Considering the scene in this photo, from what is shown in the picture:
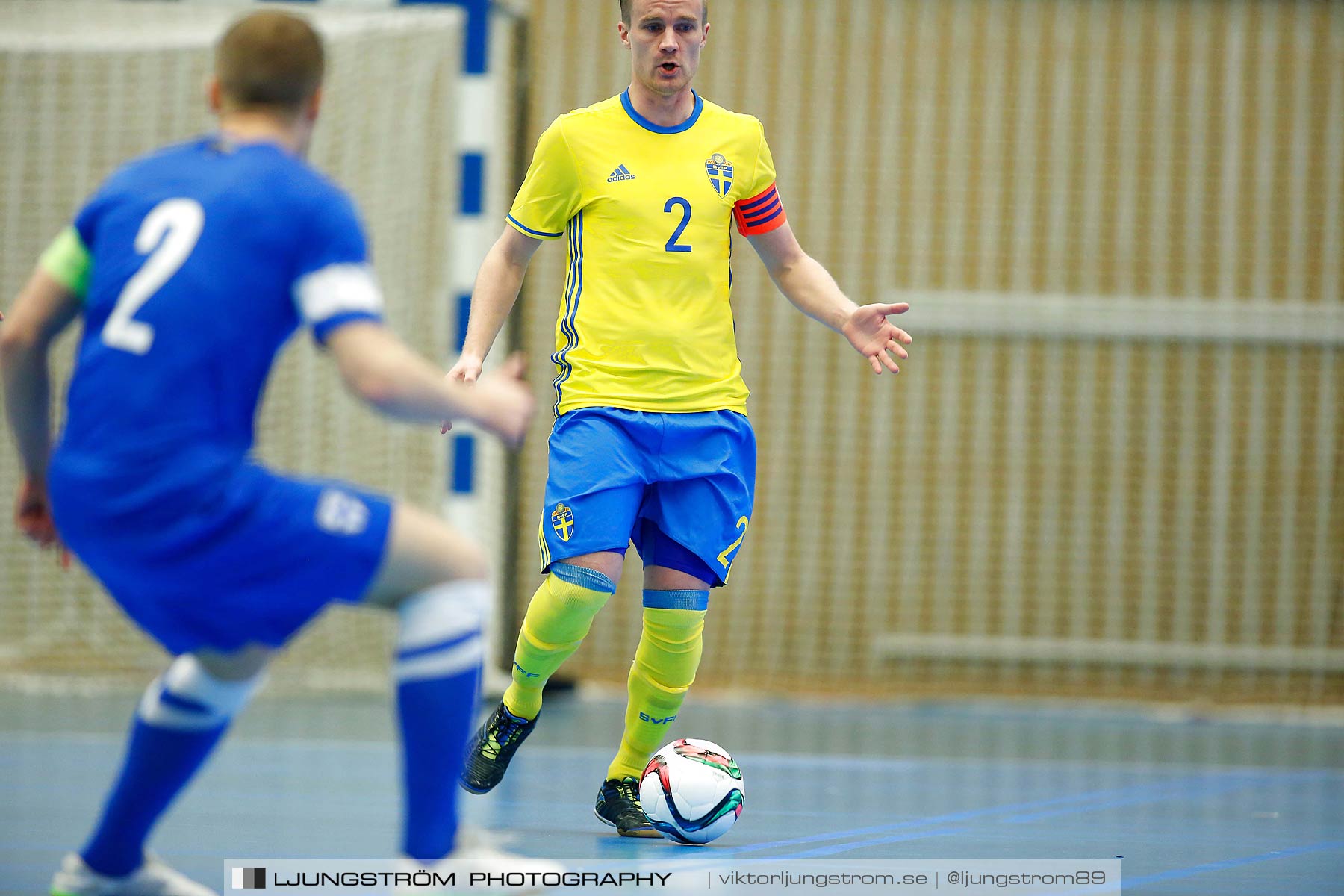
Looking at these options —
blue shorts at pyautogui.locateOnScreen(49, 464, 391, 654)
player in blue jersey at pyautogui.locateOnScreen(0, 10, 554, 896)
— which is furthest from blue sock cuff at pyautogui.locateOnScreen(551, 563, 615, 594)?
blue shorts at pyautogui.locateOnScreen(49, 464, 391, 654)

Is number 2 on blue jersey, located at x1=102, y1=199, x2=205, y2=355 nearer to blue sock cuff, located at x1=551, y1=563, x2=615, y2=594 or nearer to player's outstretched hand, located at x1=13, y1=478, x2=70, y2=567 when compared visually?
player's outstretched hand, located at x1=13, y1=478, x2=70, y2=567

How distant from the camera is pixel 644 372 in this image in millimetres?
3879

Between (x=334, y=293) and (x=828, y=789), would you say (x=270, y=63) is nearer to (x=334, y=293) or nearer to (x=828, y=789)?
(x=334, y=293)

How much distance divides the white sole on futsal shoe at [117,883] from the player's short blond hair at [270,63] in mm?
1260

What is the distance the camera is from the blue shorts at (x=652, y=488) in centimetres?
378

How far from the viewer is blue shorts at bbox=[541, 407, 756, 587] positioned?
378 cm

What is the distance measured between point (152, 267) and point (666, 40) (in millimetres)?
1841

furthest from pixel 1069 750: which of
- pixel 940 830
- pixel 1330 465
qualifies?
pixel 1330 465

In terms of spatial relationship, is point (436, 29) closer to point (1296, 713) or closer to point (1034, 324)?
point (1034, 324)

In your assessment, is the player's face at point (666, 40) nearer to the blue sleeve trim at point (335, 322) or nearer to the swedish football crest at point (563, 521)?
the swedish football crest at point (563, 521)

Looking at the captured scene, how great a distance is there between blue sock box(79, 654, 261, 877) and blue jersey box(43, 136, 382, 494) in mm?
442

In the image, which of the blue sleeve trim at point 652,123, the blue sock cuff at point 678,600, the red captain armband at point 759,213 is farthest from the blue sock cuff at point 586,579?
the blue sleeve trim at point 652,123

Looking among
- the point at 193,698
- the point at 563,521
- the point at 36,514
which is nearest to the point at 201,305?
the point at 36,514

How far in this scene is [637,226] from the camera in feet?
12.9
